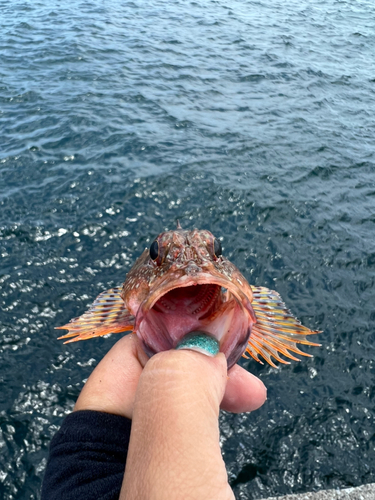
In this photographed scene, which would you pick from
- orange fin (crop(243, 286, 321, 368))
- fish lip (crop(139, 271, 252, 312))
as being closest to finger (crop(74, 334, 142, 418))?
fish lip (crop(139, 271, 252, 312))

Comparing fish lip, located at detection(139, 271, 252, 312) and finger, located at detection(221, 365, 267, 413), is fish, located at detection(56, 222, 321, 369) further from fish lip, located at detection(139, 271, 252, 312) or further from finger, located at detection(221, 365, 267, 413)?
finger, located at detection(221, 365, 267, 413)

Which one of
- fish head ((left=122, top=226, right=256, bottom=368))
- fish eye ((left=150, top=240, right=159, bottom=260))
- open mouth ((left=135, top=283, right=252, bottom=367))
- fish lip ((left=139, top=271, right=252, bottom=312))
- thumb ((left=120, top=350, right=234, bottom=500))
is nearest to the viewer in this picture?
thumb ((left=120, top=350, right=234, bottom=500))

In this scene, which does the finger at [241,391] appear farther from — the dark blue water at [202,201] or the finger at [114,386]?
the dark blue water at [202,201]

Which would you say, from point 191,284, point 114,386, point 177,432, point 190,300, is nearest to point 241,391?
point 190,300

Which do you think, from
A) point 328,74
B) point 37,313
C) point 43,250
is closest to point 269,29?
point 328,74

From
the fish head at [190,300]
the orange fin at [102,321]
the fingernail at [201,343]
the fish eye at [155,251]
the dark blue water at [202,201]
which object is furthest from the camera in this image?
the dark blue water at [202,201]

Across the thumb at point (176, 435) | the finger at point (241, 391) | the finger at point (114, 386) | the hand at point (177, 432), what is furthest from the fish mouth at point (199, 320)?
the finger at point (241, 391)
